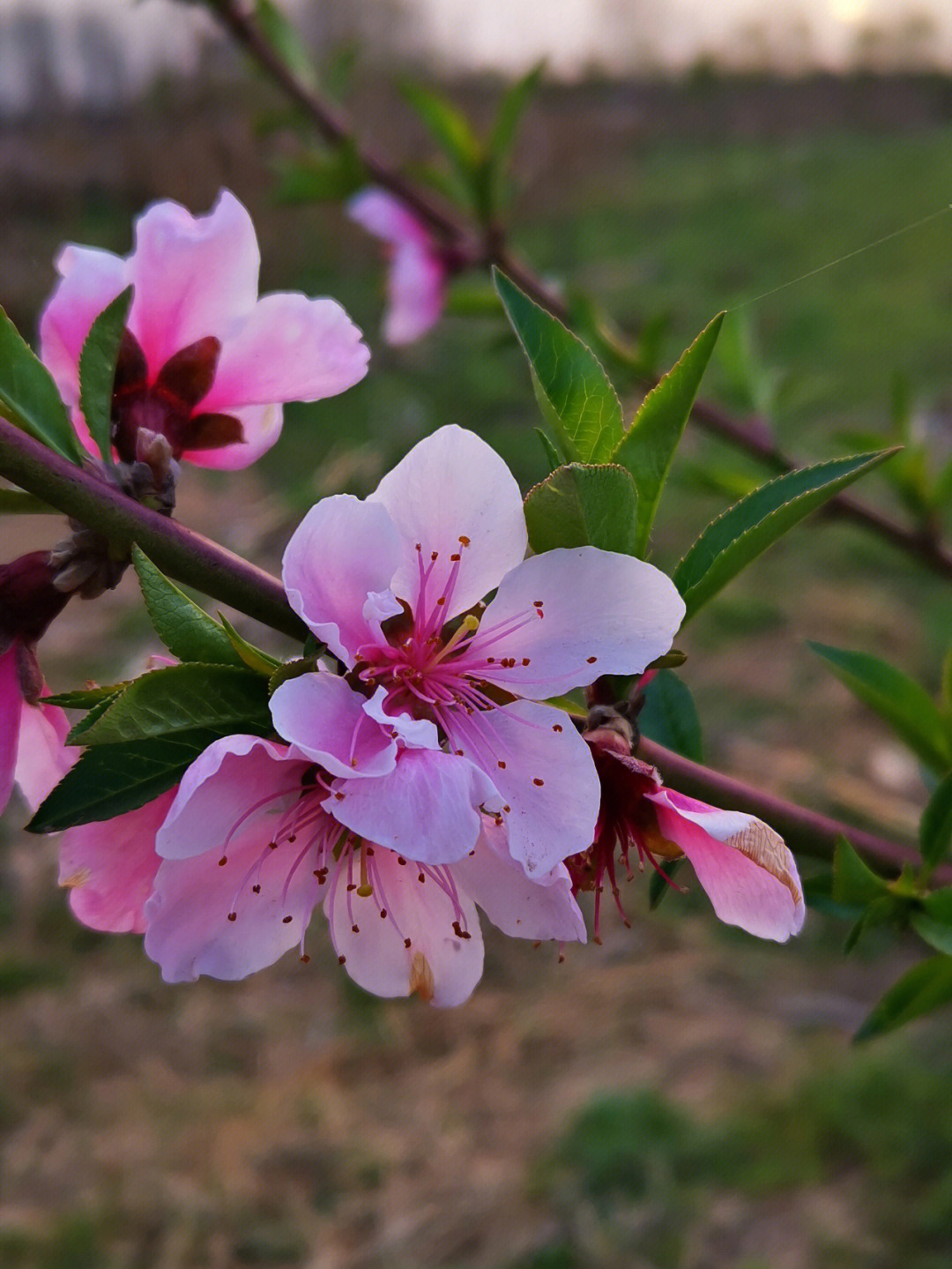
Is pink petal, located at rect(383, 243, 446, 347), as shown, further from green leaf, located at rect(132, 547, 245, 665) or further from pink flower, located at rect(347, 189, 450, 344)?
green leaf, located at rect(132, 547, 245, 665)

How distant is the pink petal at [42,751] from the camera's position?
1.58 ft

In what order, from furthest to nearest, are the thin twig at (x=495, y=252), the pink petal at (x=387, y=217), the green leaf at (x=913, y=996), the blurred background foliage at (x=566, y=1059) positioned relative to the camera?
the blurred background foliage at (x=566, y=1059) → the pink petal at (x=387, y=217) → the thin twig at (x=495, y=252) → the green leaf at (x=913, y=996)

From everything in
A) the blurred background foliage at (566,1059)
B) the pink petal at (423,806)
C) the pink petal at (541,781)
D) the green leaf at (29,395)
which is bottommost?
the blurred background foliage at (566,1059)

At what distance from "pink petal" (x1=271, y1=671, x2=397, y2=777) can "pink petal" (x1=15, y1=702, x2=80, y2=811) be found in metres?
0.15

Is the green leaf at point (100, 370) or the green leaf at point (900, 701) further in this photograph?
the green leaf at point (900, 701)

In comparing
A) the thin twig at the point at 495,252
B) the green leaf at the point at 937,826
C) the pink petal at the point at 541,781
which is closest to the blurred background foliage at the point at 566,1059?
the thin twig at the point at 495,252

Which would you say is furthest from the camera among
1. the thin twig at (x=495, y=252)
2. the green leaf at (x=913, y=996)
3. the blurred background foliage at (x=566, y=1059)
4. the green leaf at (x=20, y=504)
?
the blurred background foliage at (x=566, y=1059)

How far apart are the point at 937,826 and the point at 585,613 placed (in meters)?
0.30

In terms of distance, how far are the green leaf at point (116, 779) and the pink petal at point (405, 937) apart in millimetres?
115

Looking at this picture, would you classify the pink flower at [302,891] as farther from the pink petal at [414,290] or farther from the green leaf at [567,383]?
the pink petal at [414,290]

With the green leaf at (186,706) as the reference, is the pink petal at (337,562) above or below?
above

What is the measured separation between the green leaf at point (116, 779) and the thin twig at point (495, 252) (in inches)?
28.2

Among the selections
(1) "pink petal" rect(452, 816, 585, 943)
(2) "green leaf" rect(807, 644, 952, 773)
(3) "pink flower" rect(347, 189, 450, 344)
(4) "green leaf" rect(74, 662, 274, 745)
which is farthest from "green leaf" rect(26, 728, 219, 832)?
(3) "pink flower" rect(347, 189, 450, 344)

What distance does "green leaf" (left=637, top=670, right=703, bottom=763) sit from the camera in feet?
1.82
